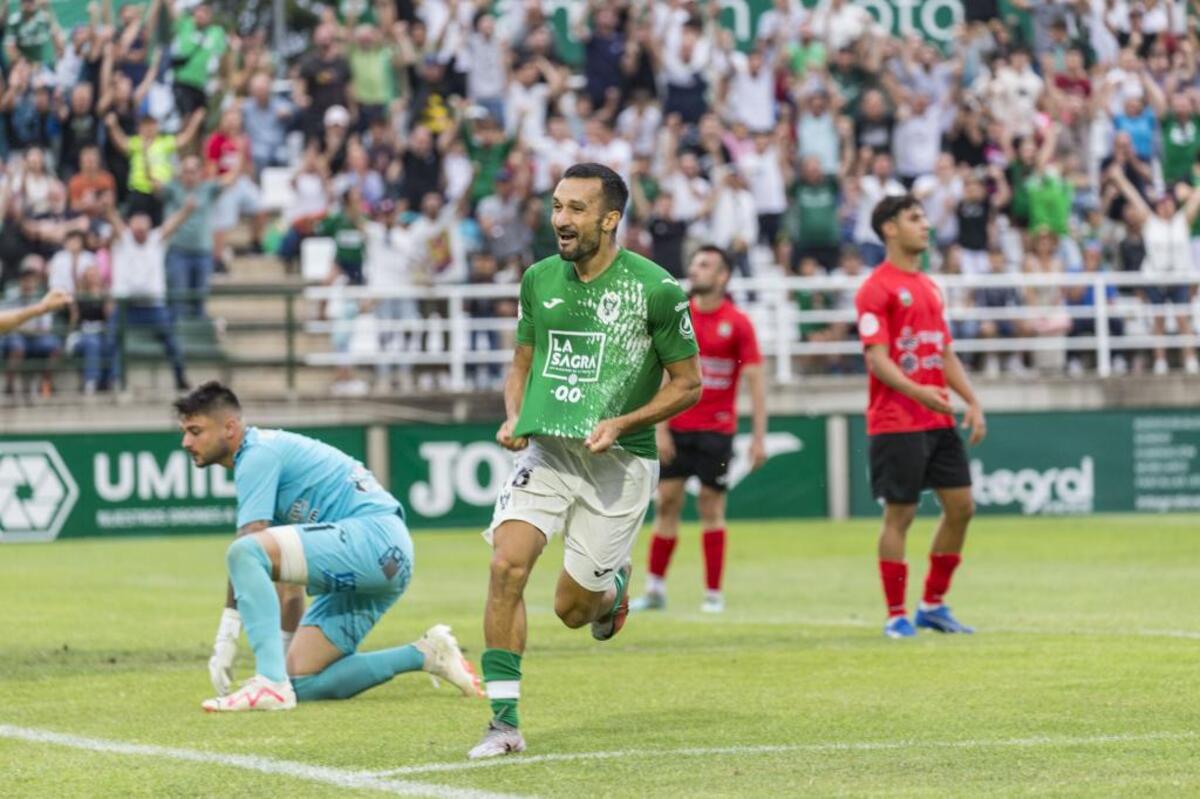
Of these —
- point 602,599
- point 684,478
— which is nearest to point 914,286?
point 684,478

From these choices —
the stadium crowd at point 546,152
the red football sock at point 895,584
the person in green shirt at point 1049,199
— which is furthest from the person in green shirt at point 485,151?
the red football sock at point 895,584

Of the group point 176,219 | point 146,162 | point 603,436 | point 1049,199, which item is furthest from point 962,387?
point 146,162

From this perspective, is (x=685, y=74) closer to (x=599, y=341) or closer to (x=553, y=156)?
(x=553, y=156)

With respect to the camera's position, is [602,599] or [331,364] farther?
[331,364]

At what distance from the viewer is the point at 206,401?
9992 mm

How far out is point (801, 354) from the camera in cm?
2594

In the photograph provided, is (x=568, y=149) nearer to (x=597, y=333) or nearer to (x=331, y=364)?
(x=331, y=364)

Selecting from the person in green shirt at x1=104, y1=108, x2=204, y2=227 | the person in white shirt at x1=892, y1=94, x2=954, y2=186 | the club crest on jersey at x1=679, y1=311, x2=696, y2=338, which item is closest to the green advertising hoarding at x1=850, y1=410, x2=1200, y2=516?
the person in white shirt at x1=892, y1=94, x2=954, y2=186

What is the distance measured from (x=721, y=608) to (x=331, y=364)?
35.6ft

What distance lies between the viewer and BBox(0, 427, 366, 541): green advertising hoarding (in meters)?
23.5

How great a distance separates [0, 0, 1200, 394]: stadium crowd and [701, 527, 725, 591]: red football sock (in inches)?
370

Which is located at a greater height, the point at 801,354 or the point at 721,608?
the point at 801,354

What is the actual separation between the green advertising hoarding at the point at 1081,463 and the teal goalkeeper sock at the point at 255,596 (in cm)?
1570

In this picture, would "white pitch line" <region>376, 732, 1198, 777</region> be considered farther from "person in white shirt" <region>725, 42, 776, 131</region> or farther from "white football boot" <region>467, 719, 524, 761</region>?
"person in white shirt" <region>725, 42, 776, 131</region>
